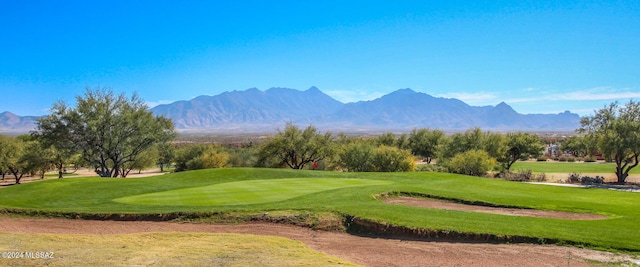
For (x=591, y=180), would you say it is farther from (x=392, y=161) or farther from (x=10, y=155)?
(x=10, y=155)

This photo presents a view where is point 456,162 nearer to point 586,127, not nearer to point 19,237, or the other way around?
point 586,127

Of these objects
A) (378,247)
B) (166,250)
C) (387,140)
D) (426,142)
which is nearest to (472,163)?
(426,142)

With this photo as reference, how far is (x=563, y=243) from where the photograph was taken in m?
12.0

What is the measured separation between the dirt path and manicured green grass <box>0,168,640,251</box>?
3.35ft

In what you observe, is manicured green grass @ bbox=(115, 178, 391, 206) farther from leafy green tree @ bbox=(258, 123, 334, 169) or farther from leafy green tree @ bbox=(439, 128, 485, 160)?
leafy green tree @ bbox=(439, 128, 485, 160)

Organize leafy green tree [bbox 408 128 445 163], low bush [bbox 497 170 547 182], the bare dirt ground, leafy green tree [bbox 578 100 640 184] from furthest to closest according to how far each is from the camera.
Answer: leafy green tree [bbox 408 128 445 163]
low bush [bbox 497 170 547 182]
leafy green tree [bbox 578 100 640 184]
the bare dirt ground

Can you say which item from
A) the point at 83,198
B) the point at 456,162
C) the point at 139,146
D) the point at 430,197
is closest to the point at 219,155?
the point at 139,146

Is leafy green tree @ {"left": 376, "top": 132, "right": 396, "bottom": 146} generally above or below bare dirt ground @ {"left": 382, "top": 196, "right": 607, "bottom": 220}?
above

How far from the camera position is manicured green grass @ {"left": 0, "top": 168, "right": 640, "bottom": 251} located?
13359 mm

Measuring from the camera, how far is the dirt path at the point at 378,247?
10992 mm

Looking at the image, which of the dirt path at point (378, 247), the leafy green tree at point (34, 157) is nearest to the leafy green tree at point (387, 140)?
the leafy green tree at point (34, 157)

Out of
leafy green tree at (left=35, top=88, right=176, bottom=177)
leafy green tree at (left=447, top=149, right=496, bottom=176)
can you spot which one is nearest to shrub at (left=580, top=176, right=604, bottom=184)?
leafy green tree at (left=447, top=149, right=496, bottom=176)

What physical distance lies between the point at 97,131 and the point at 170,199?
24492mm

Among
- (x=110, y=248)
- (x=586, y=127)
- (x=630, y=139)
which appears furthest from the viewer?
(x=586, y=127)
